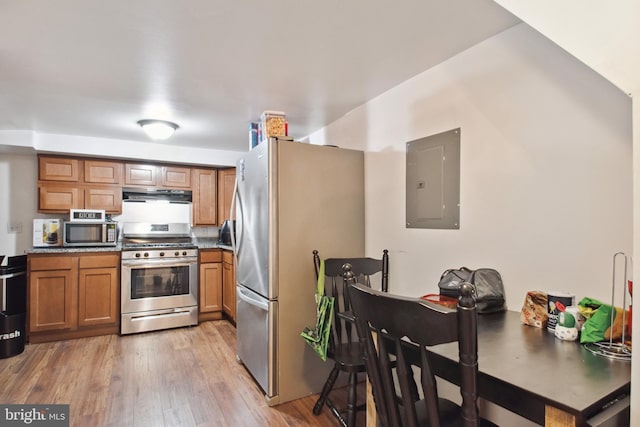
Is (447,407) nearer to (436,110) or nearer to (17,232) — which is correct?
(436,110)

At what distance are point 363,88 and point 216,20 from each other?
115cm

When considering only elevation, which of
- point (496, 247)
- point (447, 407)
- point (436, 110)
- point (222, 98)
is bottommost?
point (447, 407)

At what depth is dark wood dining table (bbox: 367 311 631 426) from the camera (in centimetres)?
79

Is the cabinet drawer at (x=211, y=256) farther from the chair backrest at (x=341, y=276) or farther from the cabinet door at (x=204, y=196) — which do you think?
the chair backrest at (x=341, y=276)

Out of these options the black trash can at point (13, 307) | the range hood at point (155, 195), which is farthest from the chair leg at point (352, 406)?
the range hood at point (155, 195)

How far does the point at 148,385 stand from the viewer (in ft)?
8.21

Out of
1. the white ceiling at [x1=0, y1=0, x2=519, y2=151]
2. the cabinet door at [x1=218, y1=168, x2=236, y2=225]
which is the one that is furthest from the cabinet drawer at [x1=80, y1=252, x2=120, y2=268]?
the white ceiling at [x1=0, y1=0, x2=519, y2=151]

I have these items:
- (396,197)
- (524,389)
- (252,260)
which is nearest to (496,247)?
(396,197)

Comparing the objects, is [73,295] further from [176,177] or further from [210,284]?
[176,177]

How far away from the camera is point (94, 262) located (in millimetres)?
3598

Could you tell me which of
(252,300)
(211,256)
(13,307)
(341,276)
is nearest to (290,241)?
(341,276)

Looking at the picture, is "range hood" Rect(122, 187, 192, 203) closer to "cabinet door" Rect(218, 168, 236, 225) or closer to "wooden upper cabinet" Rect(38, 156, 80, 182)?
"cabinet door" Rect(218, 168, 236, 225)

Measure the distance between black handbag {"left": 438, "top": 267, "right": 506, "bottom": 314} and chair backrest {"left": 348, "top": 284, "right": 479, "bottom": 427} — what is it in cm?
66

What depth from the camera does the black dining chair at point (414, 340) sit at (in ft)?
2.54
